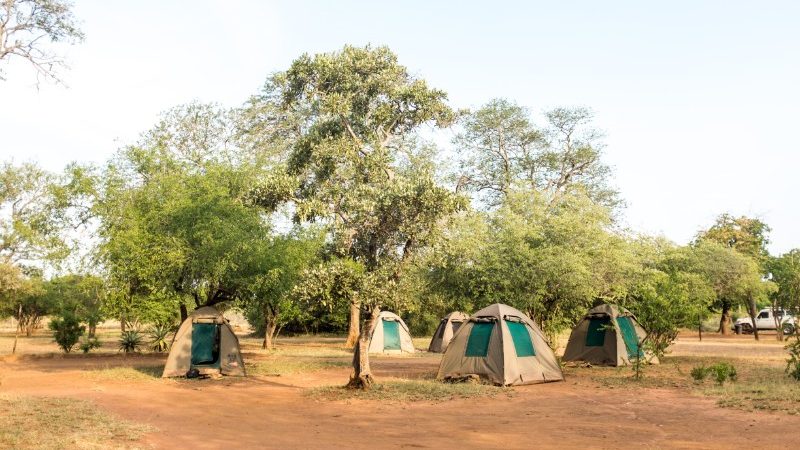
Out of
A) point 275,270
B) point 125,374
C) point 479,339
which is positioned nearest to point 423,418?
point 479,339

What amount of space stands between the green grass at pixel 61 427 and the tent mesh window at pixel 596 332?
15.0 m

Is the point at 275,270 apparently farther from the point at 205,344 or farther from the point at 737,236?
the point at 737,236

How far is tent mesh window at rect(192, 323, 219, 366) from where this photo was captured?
18500 millimetres

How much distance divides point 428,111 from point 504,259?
5638 mm

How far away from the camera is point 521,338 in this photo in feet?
Result: 55.1

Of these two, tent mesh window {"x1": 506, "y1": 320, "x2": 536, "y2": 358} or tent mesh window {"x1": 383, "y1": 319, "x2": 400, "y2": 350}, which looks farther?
tent mesh window {"x1": 383, "y1": 319, "x2": 400, "y2": 350}

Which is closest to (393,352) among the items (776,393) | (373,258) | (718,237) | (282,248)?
(282,248)

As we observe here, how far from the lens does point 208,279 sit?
20.1 meters

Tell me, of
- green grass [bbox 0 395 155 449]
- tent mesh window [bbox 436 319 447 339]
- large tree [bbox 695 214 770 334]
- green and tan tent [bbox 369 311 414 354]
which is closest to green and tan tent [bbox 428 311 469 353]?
tent mesh window [bbox 436 319 447 339]

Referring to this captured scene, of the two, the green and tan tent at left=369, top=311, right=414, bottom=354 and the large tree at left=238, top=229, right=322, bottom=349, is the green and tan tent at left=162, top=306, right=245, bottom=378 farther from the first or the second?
the green and tan tent at left=369, top=311, right=414, bottom=354

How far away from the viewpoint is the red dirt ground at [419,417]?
9.38 metres

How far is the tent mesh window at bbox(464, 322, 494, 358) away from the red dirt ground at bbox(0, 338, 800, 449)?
1.75m

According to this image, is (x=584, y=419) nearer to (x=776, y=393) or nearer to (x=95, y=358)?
(x=776, y=393)

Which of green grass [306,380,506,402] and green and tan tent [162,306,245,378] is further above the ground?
green and tan tent [162,306,245,378]
